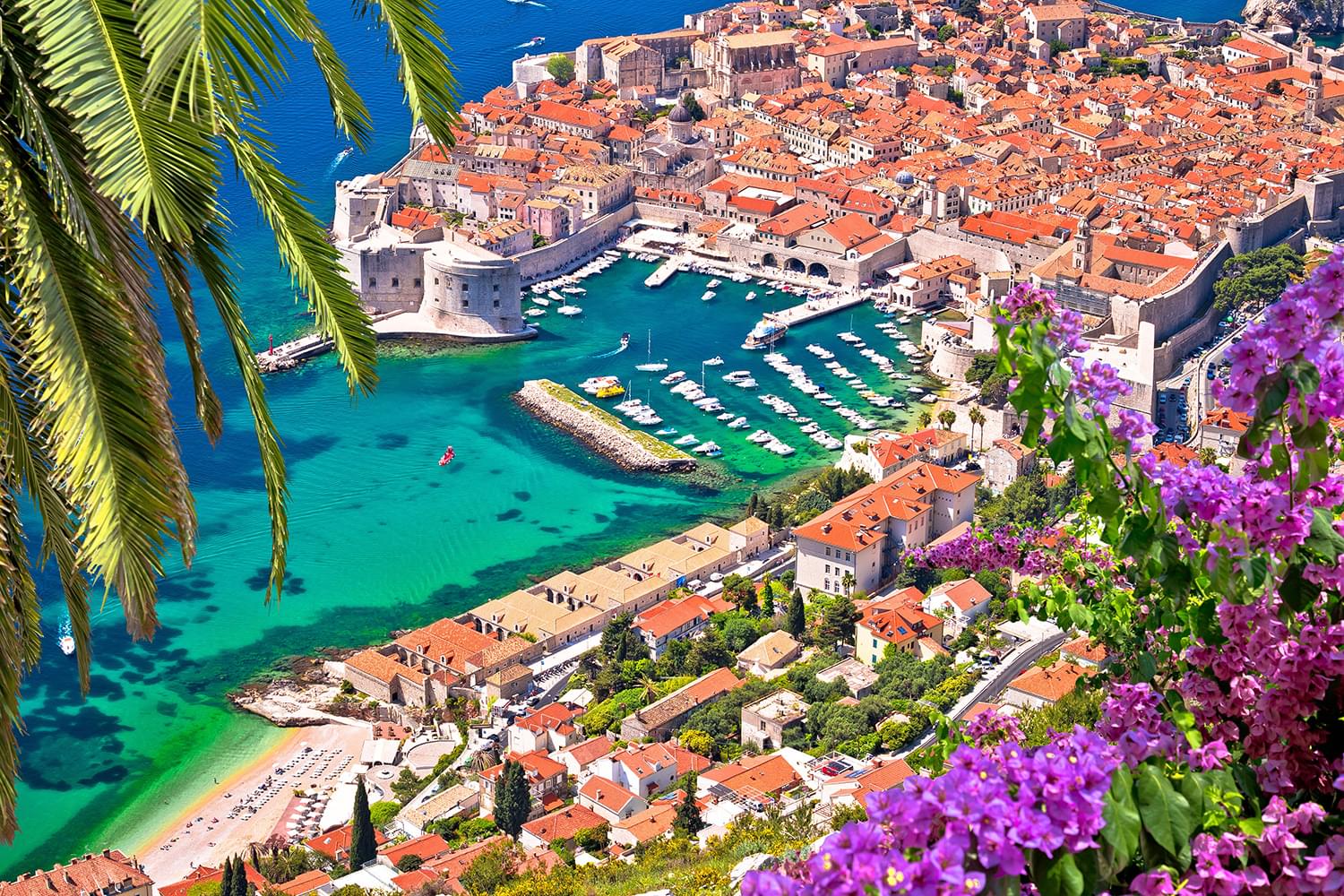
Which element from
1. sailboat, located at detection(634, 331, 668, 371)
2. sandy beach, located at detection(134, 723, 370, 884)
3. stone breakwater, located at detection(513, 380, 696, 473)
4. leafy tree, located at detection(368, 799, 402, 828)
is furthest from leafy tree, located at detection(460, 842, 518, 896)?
sailboat, located at detection(634, 331, 668, 371)

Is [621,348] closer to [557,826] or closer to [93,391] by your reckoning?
[557,826]

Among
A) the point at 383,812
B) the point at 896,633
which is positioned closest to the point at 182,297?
the point at 383,812

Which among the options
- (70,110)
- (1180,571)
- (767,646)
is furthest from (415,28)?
(767,646)

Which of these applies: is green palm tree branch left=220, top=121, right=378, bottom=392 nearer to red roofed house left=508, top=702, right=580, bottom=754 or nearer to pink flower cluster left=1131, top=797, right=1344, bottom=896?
pink flower cluster left=1131, top=797, right=1344, bottom=896

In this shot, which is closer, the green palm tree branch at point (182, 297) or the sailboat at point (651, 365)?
the green palm tree branch at point (182, 297)

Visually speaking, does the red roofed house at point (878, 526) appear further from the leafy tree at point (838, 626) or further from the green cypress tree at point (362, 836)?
the green cypress tree at point (362, 836)

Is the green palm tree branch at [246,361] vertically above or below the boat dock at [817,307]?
above

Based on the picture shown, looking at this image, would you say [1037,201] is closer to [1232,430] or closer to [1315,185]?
[1315,185]

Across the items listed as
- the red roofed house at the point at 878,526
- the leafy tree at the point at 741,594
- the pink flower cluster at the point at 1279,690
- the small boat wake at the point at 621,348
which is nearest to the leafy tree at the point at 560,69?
the small boat wake at the point at 621,348
